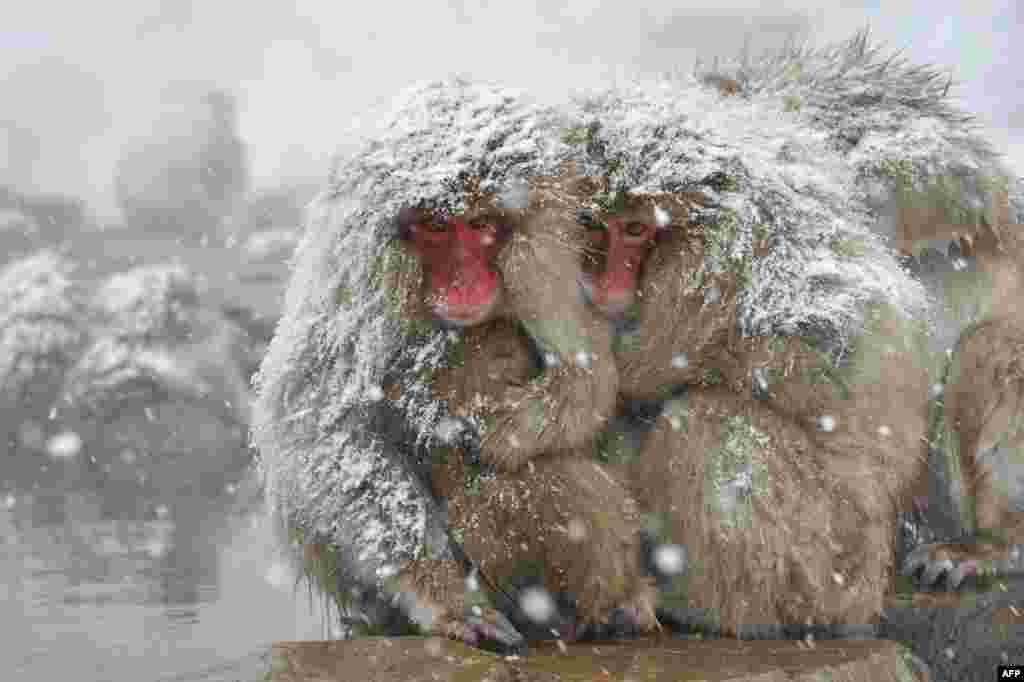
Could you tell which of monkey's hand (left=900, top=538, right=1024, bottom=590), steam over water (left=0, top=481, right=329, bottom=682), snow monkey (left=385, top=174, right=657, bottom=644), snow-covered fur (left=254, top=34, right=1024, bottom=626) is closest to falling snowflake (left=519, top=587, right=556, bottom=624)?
snow monkey (left=385, top=174, right=657, bottom=644)

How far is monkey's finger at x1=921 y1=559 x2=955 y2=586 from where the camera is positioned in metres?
1.95

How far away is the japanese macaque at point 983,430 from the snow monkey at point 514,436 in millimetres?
800

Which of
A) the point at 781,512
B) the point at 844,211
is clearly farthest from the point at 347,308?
the point at 844,211

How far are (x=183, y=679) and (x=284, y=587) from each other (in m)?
0.43

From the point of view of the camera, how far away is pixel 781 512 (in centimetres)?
152

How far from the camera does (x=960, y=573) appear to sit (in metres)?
1.92

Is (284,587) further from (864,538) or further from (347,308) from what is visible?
(864,538)

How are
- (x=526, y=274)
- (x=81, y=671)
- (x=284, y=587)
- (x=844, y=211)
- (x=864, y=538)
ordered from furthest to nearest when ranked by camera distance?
(x=81, y=671) < (x=284, y=587) < (x=844, y=211) < (x=864, y=538) < (x=526, y=274)

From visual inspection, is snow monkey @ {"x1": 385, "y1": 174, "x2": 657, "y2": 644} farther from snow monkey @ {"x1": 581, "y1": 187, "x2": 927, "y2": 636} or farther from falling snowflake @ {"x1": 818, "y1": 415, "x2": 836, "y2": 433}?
falling snowflake @ {"x1": 818, "y1": 415, "x2": 836, "y2": 433}

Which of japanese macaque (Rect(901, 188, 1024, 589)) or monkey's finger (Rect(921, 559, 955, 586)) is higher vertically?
japanese macaque (Rect(901, 188, 1024, 589))

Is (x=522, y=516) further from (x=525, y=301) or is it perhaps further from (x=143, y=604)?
(x=143, y=604)

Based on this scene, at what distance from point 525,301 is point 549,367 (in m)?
0.10

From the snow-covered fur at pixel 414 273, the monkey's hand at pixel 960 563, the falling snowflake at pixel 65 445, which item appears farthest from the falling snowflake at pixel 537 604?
the falling snowflake at pixel 65 445

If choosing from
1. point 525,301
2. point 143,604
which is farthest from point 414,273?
point 143,604
